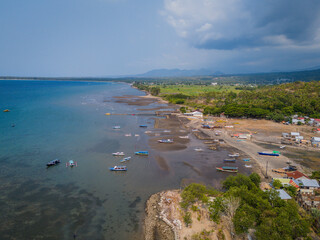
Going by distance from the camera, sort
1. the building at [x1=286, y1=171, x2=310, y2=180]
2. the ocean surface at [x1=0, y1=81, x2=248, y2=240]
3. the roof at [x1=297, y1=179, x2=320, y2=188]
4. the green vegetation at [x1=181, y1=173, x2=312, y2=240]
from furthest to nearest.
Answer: the building at [x1=286, y1=171, x2=310, y2=180] < the roof at [x1=297, y1=179, x2=320, y2=188] < the ocean surface at [x1=0, y1=81, x2=248, y2=240] < the green vegetation at [x1=181, y1=173, x2=312, y2=240]

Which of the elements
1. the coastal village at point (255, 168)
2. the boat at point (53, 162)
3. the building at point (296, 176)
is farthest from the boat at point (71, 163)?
the building at point (296, 176)

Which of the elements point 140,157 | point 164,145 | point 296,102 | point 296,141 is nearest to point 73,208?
point 140,157

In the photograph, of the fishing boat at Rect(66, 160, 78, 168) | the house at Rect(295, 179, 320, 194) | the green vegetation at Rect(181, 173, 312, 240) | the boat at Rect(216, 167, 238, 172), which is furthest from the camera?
the fishing boat at Rect(66, 160, 78, 168)

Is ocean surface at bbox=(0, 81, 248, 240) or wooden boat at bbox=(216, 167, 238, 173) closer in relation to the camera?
ocean surface at bbox=(0, 81, 248, 240)

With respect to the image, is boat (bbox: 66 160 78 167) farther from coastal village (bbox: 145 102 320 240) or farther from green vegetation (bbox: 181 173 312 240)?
green vegetation (bbox: 181 173 312 240)

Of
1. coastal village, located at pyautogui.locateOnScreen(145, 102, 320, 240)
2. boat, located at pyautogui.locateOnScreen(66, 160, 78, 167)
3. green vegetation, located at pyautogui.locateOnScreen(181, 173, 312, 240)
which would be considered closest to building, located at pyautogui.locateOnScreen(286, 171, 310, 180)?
coastal village, located at pyautogui.locateOnScreen(145, 102, 320, 240)

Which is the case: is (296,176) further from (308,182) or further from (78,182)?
(78,182)
